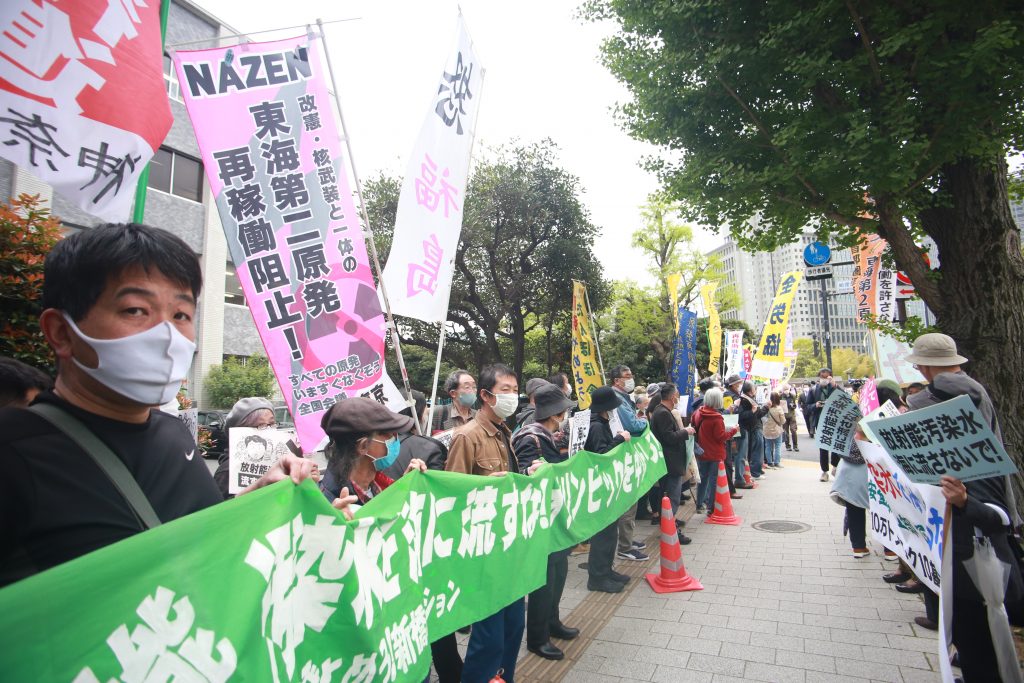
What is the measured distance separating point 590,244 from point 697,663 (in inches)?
610

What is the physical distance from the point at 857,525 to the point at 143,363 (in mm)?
7085

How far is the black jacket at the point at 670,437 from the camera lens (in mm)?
7004

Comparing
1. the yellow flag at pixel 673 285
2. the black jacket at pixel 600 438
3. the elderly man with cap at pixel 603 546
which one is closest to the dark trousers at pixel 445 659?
the elderly man with cap at pixel 603 546

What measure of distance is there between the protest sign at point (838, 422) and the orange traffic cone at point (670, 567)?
164cm

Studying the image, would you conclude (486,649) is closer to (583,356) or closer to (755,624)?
(755,624)

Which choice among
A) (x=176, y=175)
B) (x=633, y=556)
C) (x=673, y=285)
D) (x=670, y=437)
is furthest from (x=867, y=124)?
(x=673, y=285)

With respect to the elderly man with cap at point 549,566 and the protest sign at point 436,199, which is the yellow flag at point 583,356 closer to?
the elderly man with cap at point 549,566

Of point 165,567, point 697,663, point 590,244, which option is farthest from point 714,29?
point 590,244

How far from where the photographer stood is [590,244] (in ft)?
60.0

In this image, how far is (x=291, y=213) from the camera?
325 centimetres

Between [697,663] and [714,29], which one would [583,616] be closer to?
[697,663]

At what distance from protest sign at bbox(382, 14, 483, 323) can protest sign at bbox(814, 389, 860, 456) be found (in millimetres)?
3734

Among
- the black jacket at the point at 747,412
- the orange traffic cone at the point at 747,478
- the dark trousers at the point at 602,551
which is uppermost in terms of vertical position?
the dark trousers at the point at 602,551

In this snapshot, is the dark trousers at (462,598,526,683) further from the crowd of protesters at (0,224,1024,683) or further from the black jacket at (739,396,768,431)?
the black jacket at (739,396,768,431)
